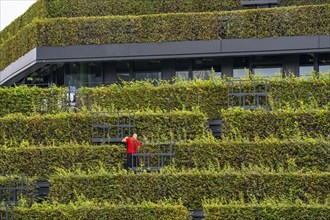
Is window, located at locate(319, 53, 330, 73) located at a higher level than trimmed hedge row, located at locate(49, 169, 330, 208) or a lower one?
higher

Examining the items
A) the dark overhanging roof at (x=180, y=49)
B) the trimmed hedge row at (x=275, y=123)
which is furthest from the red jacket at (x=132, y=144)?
the dark overhanging roof at (x=180, y=49)

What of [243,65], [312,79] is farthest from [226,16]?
[312,79]

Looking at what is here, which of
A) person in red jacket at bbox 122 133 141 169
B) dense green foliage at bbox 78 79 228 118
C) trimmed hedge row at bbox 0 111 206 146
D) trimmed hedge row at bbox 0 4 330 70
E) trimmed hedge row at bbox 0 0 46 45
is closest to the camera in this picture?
person in red jacket at bbox 122 133 141 169

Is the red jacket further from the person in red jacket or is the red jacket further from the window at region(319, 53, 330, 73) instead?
the window at region(319, 53, 330, 73)

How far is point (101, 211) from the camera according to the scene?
22.4 m

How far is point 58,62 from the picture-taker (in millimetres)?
32625

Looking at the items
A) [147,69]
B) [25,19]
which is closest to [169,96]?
[147,69]

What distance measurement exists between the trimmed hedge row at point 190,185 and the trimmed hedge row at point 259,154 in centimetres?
67

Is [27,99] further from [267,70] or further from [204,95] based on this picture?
[267,70]

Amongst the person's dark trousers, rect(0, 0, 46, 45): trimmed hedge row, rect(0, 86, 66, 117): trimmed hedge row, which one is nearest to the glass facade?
rect(0, 0, 46, 45): trimmed hedge row

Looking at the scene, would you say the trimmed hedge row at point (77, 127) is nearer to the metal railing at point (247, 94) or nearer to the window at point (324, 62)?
the metal railing at point (247, 94)

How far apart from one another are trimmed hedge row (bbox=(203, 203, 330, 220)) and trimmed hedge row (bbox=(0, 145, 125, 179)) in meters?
3.72

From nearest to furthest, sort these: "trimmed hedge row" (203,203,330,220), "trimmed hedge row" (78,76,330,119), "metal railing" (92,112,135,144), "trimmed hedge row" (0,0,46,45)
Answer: "trimmed hedge row" (203,203,330,220) < "metal railing" (92,112,135,144) < "trimmed hedge row" (78,76,330,119) < "trimmed hedge row" (0,0,46,45)

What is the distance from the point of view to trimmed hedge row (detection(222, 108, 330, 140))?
24641 millimetres
